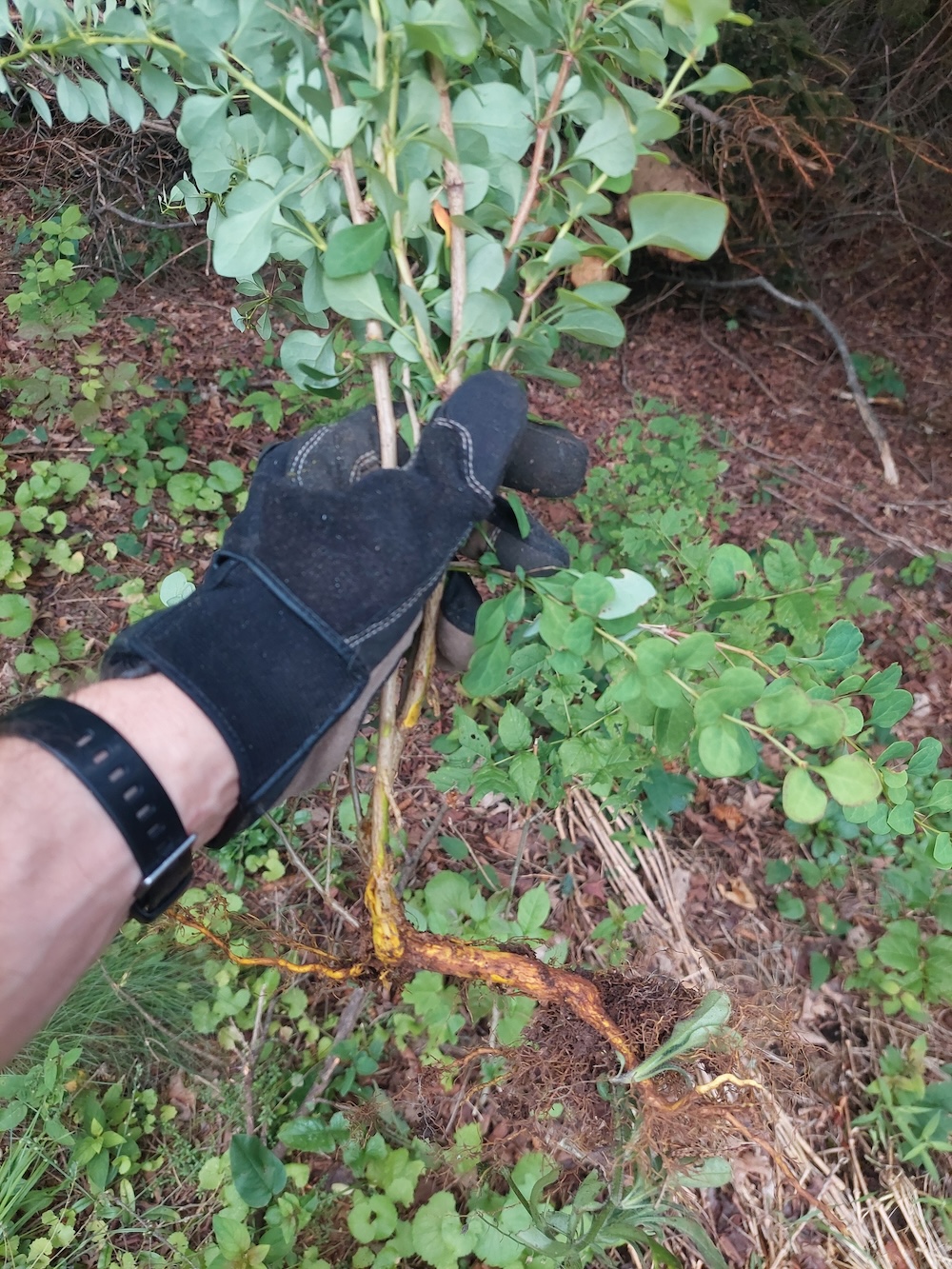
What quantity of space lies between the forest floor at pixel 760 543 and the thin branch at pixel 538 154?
1.44m

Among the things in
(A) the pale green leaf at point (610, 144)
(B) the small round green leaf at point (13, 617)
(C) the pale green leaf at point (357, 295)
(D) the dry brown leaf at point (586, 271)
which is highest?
(A) the pale green leaf at point (610, 144)

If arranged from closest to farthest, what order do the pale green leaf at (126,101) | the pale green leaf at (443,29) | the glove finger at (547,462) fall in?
1. the pale green leaf at (443,29)
2. the pale green leaf at (126,101)
3. the glove finger at (547,462)

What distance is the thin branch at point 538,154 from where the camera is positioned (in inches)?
36.8

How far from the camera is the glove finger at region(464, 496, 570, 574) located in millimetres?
1232

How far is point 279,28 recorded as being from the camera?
2.91 ft

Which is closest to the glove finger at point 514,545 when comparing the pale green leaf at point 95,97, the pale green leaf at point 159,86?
the pale green leaf at point 159,86

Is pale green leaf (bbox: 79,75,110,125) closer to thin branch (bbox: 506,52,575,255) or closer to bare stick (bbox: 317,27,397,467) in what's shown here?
bare stick (bbox: 317,27,397,467)

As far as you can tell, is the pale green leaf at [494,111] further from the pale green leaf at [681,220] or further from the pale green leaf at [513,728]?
the pale green leaf at [513,728]

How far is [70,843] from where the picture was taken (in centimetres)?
87

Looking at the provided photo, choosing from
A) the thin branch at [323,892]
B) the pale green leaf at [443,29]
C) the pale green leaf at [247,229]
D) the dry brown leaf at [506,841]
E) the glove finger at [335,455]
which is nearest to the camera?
the pale green leaf at [443,29]

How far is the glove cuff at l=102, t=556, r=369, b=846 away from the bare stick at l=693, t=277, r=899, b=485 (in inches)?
149

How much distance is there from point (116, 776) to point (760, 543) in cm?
309

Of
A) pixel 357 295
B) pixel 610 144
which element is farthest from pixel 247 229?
pixel 610 144

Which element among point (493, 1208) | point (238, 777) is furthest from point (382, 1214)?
point (238, 777)
